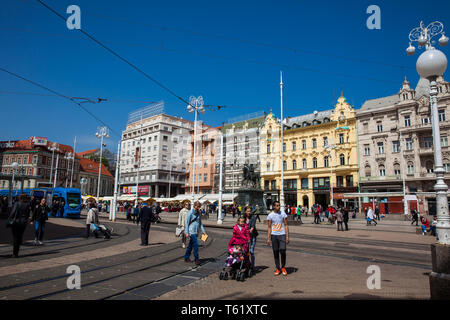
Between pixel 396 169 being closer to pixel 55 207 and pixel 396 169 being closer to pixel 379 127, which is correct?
pixel 379 127

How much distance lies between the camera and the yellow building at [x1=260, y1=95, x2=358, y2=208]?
1944 inches

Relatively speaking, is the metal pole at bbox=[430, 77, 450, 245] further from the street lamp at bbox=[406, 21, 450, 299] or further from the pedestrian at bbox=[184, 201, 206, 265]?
the pedestrian at bbox=[184, 201, 206, 265]

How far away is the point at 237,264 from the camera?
6.50 metres

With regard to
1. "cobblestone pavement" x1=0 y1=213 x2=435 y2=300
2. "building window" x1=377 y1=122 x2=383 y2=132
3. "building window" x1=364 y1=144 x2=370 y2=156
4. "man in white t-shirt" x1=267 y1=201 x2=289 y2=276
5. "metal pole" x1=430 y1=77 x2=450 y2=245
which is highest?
"building window" x1=377 y1=122 x2=383 y2=132

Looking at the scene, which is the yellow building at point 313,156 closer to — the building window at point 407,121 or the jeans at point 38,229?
the building window at point 407,121

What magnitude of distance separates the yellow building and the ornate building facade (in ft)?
6.80

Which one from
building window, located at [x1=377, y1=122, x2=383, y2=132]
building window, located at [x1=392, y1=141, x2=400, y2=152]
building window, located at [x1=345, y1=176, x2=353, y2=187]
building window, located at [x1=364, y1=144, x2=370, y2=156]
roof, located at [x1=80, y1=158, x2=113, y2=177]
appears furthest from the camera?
roof, located at [x1=80, y1=158, x2=113, y2=177]

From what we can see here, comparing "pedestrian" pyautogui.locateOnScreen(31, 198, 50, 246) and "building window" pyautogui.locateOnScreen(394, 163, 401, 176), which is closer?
"pedestrian" pyautogui.locateOnScreen(31, 198, 50, 246)

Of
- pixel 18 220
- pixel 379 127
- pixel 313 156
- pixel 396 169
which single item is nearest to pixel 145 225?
pixel 18 220

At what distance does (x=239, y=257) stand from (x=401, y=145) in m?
45.9

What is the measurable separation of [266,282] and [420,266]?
5.07 metres

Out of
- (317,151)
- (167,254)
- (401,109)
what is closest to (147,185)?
(317,151)

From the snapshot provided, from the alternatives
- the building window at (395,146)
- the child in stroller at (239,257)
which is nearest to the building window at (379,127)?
the building window at (395,146)

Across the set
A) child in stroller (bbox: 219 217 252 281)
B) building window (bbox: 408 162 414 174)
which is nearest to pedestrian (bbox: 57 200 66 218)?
child in stroller (bbox: 219 217 252 281)
